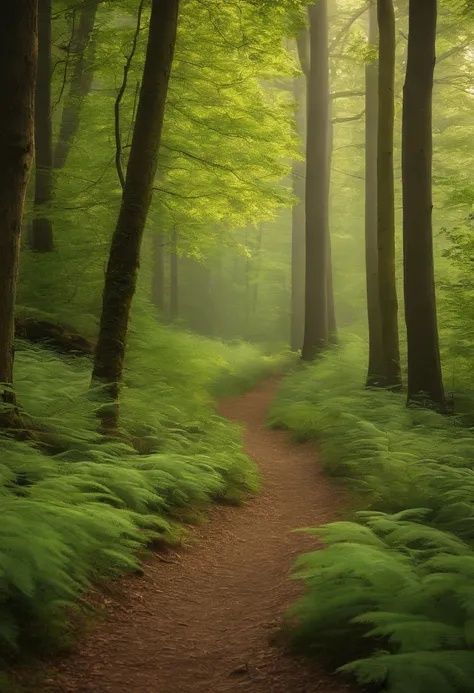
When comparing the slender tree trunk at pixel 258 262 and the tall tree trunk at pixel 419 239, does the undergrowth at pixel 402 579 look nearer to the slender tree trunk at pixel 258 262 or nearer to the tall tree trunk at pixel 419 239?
the tall tree trunk at pixel 419 239

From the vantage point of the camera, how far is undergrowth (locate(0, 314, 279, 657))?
371 cm

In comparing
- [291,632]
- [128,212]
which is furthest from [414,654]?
[128,212]

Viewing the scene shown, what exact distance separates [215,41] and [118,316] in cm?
665

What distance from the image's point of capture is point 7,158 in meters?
6.43

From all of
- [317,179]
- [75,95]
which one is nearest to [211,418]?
[75,95]

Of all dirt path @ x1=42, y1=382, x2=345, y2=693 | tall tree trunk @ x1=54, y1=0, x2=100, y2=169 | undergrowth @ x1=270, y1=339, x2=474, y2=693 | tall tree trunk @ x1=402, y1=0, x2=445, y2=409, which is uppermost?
tall tree trunk @ x1=54, y1=0, x2=100, y2=169

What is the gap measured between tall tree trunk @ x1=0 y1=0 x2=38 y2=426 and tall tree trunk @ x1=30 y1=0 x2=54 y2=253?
7407mm

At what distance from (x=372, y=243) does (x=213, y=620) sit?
13.8 meters

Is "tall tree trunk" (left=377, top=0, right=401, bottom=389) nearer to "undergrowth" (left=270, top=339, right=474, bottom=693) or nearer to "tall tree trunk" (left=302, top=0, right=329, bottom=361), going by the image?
"undergrowth" (left=270, top=339, right=474, bottom=693)

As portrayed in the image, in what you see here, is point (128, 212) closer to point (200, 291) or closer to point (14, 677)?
point (14, 677)

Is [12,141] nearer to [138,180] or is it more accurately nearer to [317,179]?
[138,180]

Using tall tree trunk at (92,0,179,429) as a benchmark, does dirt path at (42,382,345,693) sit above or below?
below

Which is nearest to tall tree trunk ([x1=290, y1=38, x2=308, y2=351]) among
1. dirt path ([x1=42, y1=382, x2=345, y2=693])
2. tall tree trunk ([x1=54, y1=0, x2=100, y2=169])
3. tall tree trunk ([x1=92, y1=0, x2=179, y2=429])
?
tall tree trunk ([x1=54, y1=0, x2=100, y2=169])

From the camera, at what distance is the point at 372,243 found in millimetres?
17188
